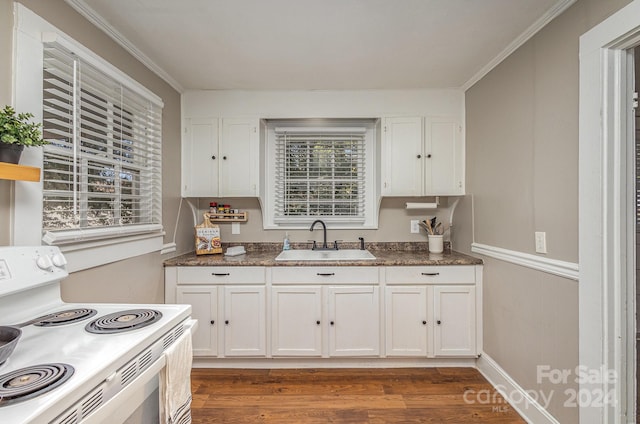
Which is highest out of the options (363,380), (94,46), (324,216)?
(94,46)

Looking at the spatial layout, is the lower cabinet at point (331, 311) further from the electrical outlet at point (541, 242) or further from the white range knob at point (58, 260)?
the white range knob at point (58, 260)

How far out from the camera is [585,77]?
1.41 meters

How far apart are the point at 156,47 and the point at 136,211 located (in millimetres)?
1126

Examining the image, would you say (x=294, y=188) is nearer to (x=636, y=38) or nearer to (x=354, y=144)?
(x=354, y=144)

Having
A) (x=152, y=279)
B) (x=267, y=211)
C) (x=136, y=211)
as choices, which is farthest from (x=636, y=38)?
(x=152, y=279)

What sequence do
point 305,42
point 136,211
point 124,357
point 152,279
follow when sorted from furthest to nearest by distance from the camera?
point 152,279, point 136,211, point 305,42, point 124,357

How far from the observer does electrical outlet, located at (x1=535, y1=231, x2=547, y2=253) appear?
170 cm

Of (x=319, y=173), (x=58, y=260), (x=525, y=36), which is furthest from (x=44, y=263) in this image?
(x=525, y=36)

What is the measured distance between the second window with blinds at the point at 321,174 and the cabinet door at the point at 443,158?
1.77 feet

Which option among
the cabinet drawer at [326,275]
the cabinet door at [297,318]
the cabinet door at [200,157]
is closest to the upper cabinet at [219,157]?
the cabinet door at [200,157]

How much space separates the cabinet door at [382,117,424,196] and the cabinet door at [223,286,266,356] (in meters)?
1.45

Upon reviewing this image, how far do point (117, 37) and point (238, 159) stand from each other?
117cm

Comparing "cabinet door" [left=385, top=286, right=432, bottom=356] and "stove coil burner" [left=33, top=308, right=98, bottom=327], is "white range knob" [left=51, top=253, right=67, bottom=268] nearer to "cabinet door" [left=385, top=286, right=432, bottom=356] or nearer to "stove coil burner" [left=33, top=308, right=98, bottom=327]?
"stove coil burner" [left=33, top=308, right=98, bottom=327]

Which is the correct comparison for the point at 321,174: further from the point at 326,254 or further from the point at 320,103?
the point at 326,254
